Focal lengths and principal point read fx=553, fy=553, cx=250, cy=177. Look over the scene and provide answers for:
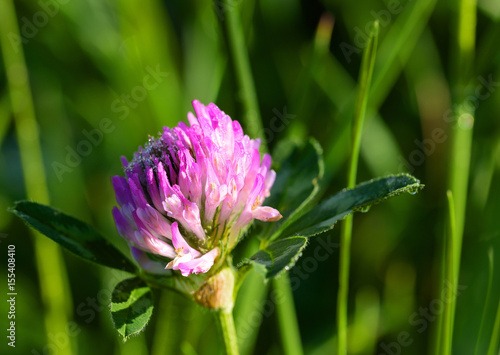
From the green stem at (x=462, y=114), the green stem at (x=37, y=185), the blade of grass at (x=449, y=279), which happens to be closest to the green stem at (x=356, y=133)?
the blade of grass at (x=449, y=279)

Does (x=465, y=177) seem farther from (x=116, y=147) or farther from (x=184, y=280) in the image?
(x=116, y=147)

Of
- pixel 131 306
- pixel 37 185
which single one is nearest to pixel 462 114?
pixel 131 306

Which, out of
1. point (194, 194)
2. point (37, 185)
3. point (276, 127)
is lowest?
point (194, 194)

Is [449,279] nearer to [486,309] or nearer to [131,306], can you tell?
[486,309]

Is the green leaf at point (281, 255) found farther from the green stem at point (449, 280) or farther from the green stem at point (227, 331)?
the green stem at point (449, 280)

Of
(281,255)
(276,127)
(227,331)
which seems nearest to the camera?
(281,255)
